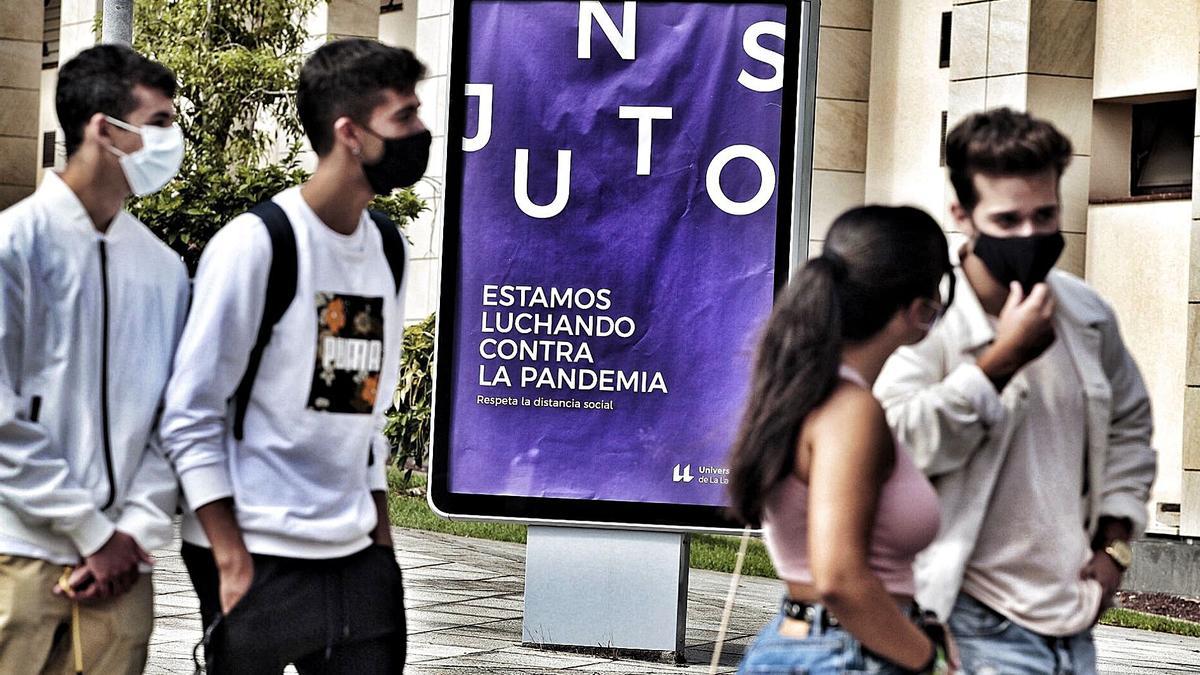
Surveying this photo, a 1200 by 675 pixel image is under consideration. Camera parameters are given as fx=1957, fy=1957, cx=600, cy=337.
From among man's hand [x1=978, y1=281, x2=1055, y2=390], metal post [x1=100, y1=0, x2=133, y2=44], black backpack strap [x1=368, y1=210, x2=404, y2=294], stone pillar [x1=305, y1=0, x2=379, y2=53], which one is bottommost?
man's hand [x1=978, y1=281, x2=1055, y2=390]

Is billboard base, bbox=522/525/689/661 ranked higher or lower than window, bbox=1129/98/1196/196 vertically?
lower

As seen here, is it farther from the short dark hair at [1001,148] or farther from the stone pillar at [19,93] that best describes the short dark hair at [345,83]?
the stone pillar at [19,93]

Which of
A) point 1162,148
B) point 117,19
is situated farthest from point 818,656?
point 1162,148

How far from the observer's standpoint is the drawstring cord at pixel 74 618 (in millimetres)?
3900

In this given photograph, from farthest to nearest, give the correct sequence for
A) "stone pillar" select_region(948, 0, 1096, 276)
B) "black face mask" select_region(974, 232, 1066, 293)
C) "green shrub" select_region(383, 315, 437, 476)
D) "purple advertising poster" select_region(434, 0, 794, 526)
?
1. "green shrub" select_region(383, 315, 437, 476)
2. "stone pillar" select_region(948, 0, 1096, 276)
3. "purple advertising poster" select_region(434, 0, 794, 526)
4. "black face mask" select_region(974, 232, 1066, 293)

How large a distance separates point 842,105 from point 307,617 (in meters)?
15.7

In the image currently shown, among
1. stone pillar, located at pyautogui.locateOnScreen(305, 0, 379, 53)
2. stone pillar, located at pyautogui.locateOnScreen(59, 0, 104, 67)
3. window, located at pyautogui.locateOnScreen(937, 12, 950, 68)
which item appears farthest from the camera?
stone pillar, located at pyautogui.locateOnScreen(59, 0, 104, 67)

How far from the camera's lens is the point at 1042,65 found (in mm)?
14703

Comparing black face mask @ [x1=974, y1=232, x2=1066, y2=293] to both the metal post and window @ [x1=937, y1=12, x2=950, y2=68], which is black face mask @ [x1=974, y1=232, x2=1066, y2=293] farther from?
window @ [x1=937, y1=12, x2=950, y2=68]

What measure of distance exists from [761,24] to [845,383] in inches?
201

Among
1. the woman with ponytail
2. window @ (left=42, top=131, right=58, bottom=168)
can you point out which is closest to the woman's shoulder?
the woman with ponytail

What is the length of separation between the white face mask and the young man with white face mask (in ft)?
0.17

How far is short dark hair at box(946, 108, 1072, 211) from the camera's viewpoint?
12.0ft

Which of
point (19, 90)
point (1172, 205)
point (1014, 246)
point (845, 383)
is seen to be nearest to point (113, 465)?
point (845, 383)
